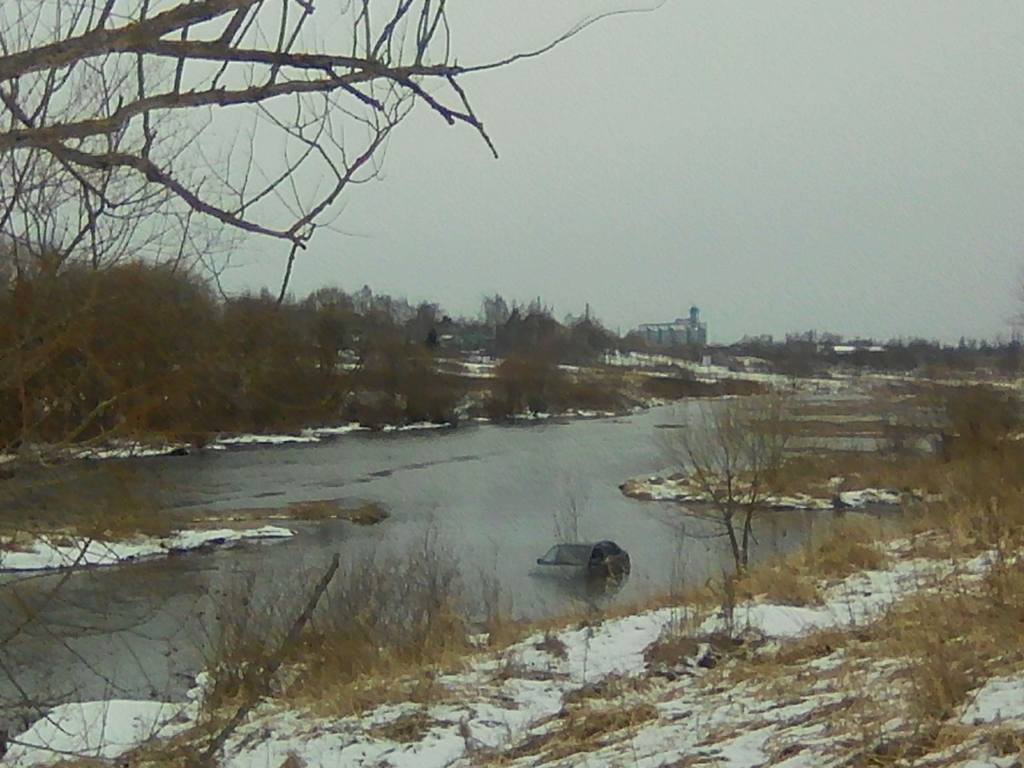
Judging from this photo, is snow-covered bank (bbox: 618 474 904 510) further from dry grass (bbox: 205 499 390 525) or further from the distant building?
the distant building

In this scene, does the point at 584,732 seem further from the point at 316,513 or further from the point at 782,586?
the point at 316,513

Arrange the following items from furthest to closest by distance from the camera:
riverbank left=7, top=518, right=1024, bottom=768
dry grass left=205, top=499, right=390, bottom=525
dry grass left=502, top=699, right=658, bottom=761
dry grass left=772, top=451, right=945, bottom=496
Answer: dry grass left=772, top=451, right=945, bottom=496, dry grass left=205, top=499, right=390, bottom=525, dry grass left=502, top=699, right=658, bottom=761, riverbank left=7, top=518, right=1024, bottom=768

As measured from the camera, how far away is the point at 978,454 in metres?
19.6

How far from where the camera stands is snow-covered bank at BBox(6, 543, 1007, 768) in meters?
4.11

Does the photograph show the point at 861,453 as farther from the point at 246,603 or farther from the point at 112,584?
the point at 112,584

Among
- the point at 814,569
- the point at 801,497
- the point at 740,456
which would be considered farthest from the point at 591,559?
the point at 801,497

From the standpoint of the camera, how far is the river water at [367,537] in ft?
19.6

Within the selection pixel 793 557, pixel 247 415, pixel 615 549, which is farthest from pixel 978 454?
→ pixel 247 415

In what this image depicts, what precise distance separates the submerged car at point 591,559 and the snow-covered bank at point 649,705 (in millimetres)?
9167

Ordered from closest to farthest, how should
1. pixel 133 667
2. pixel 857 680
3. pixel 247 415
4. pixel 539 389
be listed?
1. pixel 247 415
2. pixel 857 680
3. pixel 133 667
4. pixel 539 389

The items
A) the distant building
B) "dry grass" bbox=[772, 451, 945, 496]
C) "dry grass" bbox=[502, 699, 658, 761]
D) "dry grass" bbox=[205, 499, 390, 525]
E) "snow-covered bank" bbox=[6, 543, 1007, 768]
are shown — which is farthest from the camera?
the distant building

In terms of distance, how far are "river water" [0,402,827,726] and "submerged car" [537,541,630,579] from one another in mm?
385

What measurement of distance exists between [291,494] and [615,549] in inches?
384

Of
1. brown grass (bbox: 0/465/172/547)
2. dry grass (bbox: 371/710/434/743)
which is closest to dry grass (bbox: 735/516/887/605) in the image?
dry grass (bbox: 371/710/434/743)
